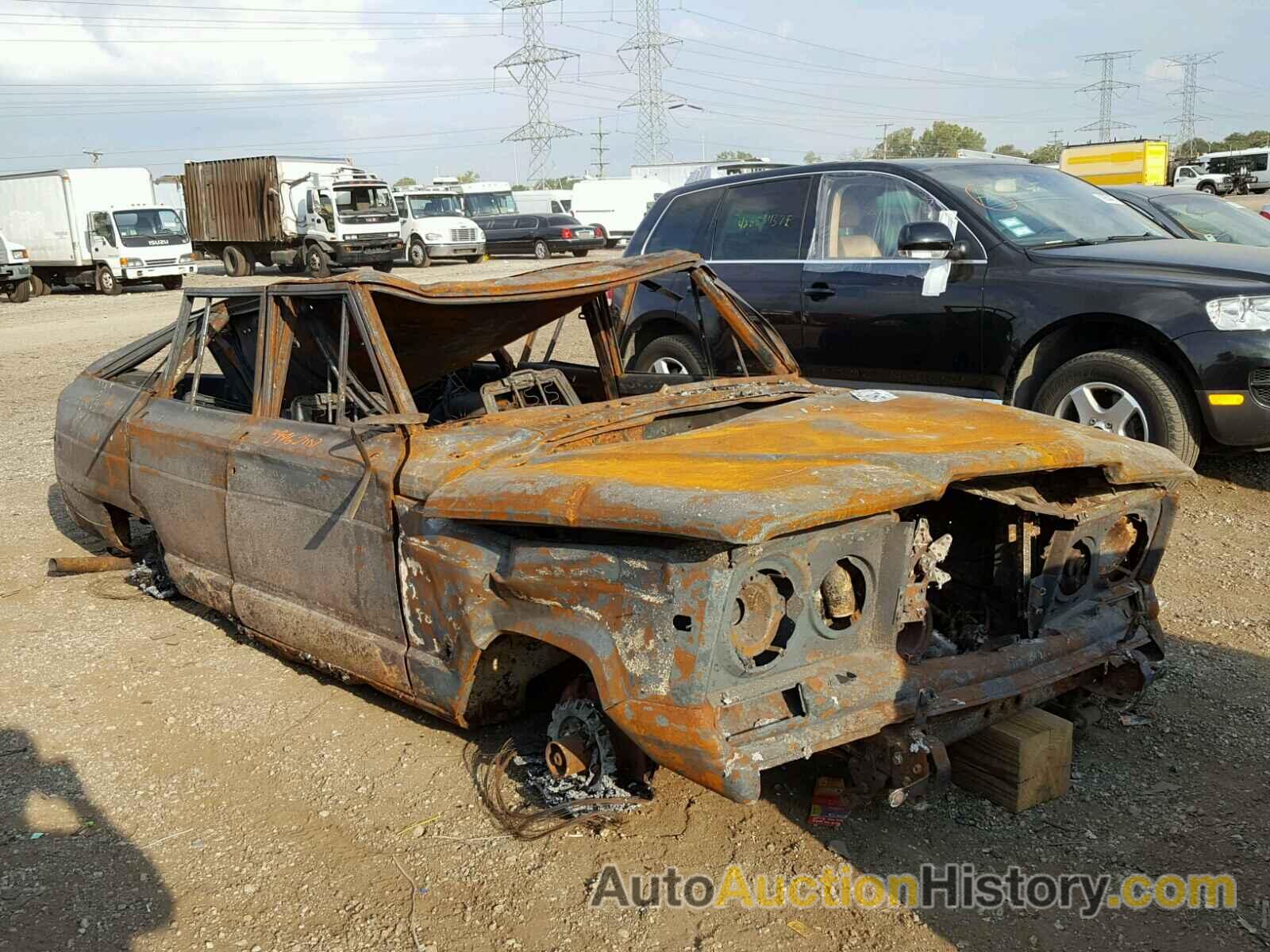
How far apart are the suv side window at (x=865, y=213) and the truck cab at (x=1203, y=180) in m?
39.6

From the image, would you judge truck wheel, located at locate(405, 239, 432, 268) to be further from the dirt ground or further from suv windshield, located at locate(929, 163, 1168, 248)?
the dirt ground

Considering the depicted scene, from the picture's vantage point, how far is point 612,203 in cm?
3738

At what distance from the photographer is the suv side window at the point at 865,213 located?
673cm

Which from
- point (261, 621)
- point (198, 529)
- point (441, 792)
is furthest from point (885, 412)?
point (198, 529)

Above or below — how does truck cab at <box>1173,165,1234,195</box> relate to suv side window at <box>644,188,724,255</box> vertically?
above

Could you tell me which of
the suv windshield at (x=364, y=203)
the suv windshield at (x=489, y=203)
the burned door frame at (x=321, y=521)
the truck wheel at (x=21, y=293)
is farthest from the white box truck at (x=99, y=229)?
the burned door frame at (x=321, y=521)

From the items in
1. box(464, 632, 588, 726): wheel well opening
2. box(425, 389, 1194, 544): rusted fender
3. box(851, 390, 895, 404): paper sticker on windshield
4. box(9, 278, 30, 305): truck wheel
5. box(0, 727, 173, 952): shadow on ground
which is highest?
box(425, 389, 1194, 544): rusted fender

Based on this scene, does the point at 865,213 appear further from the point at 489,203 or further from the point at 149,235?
the point at 489,203

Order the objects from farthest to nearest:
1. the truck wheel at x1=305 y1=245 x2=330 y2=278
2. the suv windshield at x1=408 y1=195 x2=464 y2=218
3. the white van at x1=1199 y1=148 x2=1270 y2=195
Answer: the white van at x1=1199 y1=148 x2=1270 y2=195 < the suv windshield at x1=408 y1=195 x2=464 y2=218 < the truck wheel at x1=305 y1=245 x2=330 y2=278

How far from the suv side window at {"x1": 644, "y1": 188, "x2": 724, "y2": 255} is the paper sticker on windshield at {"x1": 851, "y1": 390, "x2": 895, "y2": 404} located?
3442mm

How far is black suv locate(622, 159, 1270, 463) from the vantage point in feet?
18.5

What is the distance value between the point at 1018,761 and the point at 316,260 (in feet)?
85.3

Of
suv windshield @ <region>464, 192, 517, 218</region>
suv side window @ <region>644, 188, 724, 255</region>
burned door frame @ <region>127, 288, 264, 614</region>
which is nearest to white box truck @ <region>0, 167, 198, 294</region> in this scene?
suv windshield @ <region>464, 192, 517, 218</region>

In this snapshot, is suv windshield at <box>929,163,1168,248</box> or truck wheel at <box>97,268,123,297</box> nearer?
suv windshield at <box>929,163,1168,248</box>
